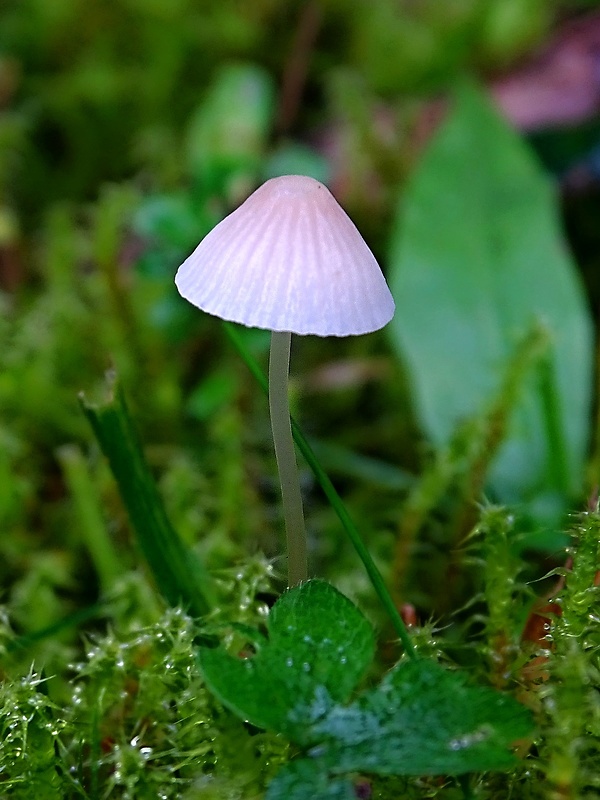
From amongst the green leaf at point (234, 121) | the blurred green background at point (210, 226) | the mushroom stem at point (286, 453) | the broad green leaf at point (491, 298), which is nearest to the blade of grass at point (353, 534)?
the mushroom stem at point (286, 453)

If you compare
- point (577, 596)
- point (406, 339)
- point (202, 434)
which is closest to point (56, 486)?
point (202, 434)

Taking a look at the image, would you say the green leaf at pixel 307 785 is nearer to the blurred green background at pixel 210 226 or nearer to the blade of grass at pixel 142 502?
the blade of grass at pixel 142 502

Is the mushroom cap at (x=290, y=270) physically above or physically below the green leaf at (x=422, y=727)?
above

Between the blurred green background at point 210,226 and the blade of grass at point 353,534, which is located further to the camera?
the blurred green background at point 210,226

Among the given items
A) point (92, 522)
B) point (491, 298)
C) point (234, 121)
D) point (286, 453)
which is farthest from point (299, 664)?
point (234, 121)

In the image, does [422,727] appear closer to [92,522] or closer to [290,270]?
[290,270]

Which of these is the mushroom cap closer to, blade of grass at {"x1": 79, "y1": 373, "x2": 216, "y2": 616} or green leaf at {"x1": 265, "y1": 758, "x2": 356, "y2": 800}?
blade of grass at {"x1": 79, "y1": 373, "x2": 216, "y2": 616}

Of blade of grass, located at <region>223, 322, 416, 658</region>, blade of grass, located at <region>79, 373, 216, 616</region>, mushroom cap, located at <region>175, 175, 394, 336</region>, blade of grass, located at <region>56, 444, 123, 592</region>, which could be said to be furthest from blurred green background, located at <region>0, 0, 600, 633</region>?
mushroom cap, located at <region>175, 175, 394, 336</region>

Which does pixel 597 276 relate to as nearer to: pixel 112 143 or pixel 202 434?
pixel 202 434

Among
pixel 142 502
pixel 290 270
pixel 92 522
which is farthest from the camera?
pixel 92 522
